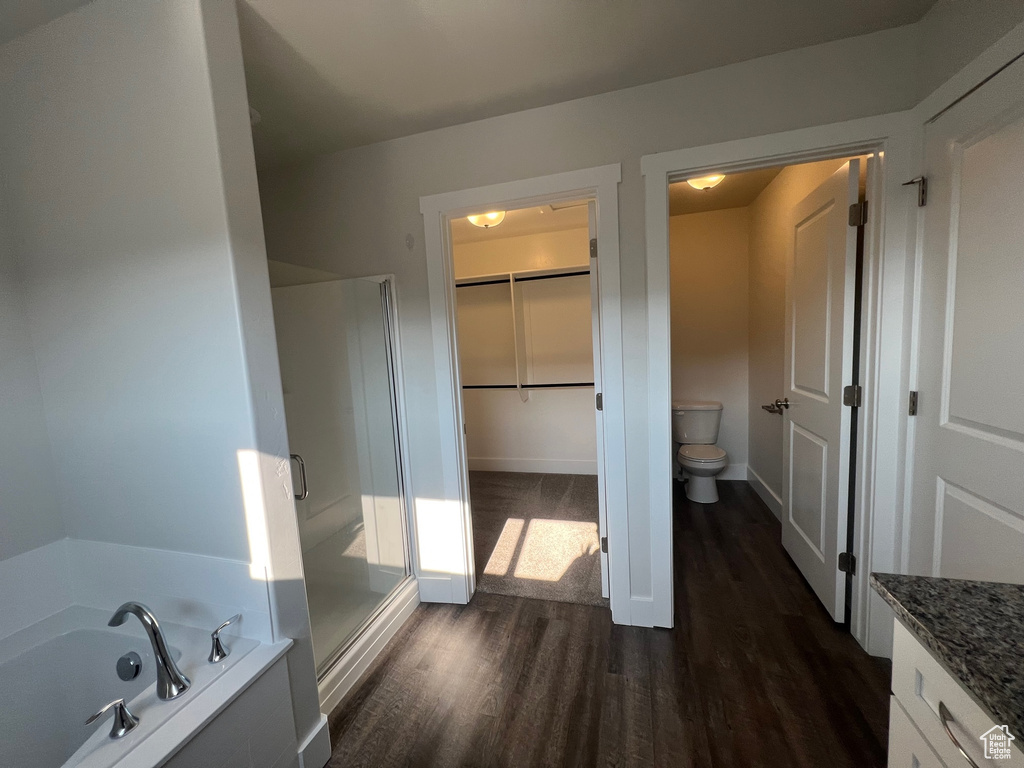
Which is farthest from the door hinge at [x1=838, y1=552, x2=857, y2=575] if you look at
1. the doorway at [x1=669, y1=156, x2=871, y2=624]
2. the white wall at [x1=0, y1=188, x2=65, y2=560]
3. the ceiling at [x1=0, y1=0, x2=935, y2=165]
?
the white wall at [x1=0, y1=188, x2=65, y2=560]

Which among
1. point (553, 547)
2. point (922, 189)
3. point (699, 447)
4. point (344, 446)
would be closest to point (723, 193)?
point (922, 189)

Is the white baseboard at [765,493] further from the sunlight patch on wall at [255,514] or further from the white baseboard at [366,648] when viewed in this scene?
the sunlight patch on wall at [255,514]

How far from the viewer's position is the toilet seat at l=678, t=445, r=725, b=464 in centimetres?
299

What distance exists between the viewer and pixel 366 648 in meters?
1.77

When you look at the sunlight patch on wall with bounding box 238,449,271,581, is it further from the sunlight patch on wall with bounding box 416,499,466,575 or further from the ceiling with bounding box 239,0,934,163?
the ceiling with bounding box 239,0,934,163

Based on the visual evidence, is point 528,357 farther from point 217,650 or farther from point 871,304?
point 217,650

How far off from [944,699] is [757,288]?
3106 millimetres

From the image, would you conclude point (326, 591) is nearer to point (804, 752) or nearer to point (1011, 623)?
point (804, 752)

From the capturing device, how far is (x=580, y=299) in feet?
12.6

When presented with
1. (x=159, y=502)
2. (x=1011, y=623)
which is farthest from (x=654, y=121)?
(x=159, y=502)

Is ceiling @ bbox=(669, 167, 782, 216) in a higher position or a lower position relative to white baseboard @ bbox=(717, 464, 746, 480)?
higher

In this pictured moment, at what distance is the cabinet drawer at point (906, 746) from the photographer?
0.66 m

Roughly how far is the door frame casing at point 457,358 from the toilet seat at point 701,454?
4.74ft

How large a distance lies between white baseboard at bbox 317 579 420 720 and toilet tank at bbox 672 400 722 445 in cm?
242
